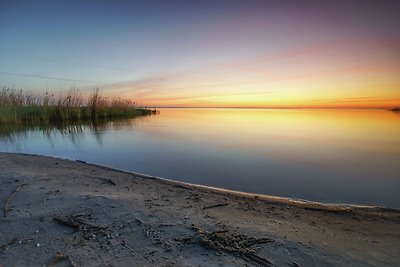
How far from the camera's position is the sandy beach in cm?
193

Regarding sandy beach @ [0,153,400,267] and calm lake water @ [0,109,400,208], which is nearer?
sandy beach @ [0,153,400,267]

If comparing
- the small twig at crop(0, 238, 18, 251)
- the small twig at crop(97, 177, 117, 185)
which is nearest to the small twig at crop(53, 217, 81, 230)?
the small twig at crop(0, 238, 18, 251)

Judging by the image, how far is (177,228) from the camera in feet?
7.89

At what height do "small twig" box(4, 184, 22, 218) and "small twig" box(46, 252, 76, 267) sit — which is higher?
"small twig" box(4, 184, 22, 218)

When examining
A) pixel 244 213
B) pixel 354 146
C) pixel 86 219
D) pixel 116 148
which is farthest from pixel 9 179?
pixel 354 146

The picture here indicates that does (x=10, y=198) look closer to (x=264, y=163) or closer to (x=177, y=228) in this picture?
(x=177, y=228)

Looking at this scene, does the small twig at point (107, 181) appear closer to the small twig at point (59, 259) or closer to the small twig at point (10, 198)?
the small twig at point (10, 198)

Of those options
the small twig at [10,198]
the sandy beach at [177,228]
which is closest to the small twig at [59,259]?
the sandy beach at [177,228]

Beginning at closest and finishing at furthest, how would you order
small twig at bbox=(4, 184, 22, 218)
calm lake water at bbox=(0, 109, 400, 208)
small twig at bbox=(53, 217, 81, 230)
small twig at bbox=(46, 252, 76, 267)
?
small twig at bbox=(46, 252, 76, 267) < small twig at bbox=(53, 217, 81, 230) < small twig at bbox=(4, 184, 22, 218) < calm lake water at bbox=(0, 109, 400, 208)

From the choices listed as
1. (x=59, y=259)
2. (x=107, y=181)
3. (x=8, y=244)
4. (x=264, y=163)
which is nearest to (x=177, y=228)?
(x=59, y=259)

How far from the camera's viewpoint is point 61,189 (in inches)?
136

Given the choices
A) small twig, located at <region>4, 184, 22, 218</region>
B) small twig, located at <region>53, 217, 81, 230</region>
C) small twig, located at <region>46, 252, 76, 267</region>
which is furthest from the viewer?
small twig, located at <region>4, 184, 22, 218</region>

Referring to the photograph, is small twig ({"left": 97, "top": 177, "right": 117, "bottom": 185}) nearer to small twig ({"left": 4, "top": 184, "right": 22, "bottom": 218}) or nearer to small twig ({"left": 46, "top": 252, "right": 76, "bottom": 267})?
small twig ({"left": 4, "top": 184, "right": 22, "bottom": 218})

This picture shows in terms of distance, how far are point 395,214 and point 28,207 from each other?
465 centimetres
